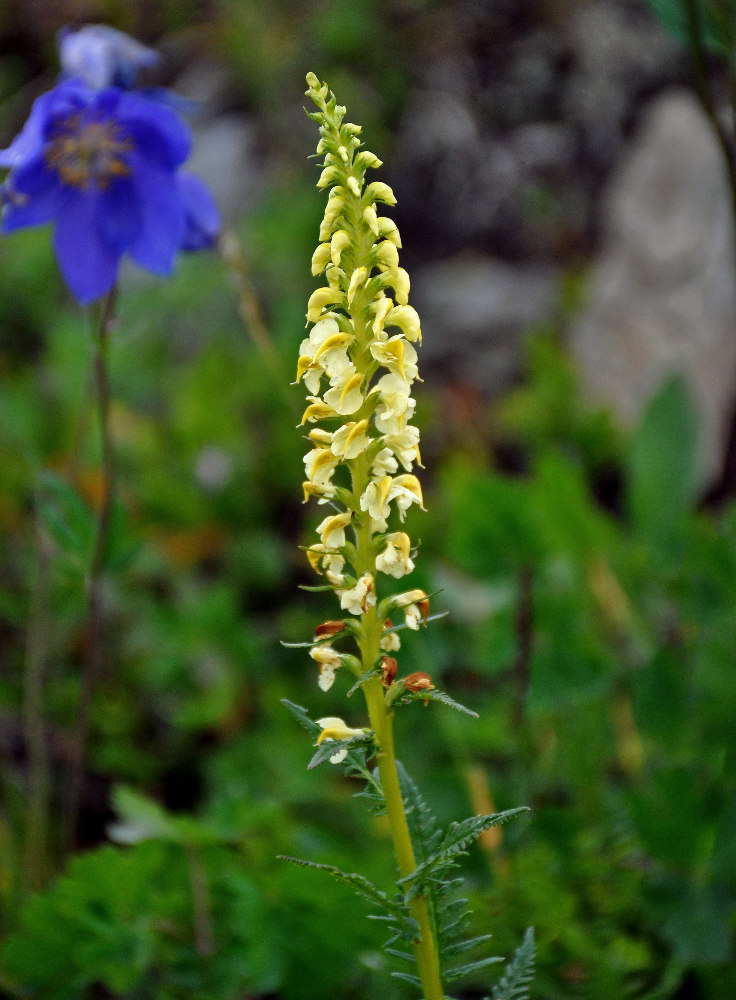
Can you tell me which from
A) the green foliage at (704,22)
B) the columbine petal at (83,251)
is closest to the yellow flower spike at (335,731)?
the columbine petal at (83,251)

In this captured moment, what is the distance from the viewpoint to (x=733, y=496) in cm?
233

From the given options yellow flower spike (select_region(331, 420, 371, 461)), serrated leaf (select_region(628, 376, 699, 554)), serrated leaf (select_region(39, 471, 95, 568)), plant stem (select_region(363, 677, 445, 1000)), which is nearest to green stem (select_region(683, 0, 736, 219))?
serrated leaf (select_region(628, 376, 699, 554))

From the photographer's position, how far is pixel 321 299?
0.90 metres

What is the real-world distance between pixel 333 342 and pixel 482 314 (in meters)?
3.02

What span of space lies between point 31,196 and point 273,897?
50.7 inches

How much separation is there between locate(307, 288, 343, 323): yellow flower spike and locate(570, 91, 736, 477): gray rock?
8.18ft

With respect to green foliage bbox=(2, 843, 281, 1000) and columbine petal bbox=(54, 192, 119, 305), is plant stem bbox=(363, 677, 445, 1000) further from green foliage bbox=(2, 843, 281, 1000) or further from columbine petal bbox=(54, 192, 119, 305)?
columbine petal bbox=(54, 192, 119, 305)

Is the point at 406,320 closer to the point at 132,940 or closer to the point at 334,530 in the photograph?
the point at 334,530

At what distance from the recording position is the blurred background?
152 centimetres

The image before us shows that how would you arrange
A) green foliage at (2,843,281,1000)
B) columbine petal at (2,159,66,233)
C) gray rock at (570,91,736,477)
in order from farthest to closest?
gray rock at (570,91,736,477) → columbine petal at (2,159,66,233) → green foliage at (2,843,281,1000)

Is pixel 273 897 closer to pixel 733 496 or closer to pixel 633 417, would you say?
pixel 733 496

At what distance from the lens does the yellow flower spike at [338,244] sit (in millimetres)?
871

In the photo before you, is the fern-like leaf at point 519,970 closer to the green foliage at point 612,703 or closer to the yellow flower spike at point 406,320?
the green foliage at point 612,703

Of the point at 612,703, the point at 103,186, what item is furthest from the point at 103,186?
the point at 612,703
